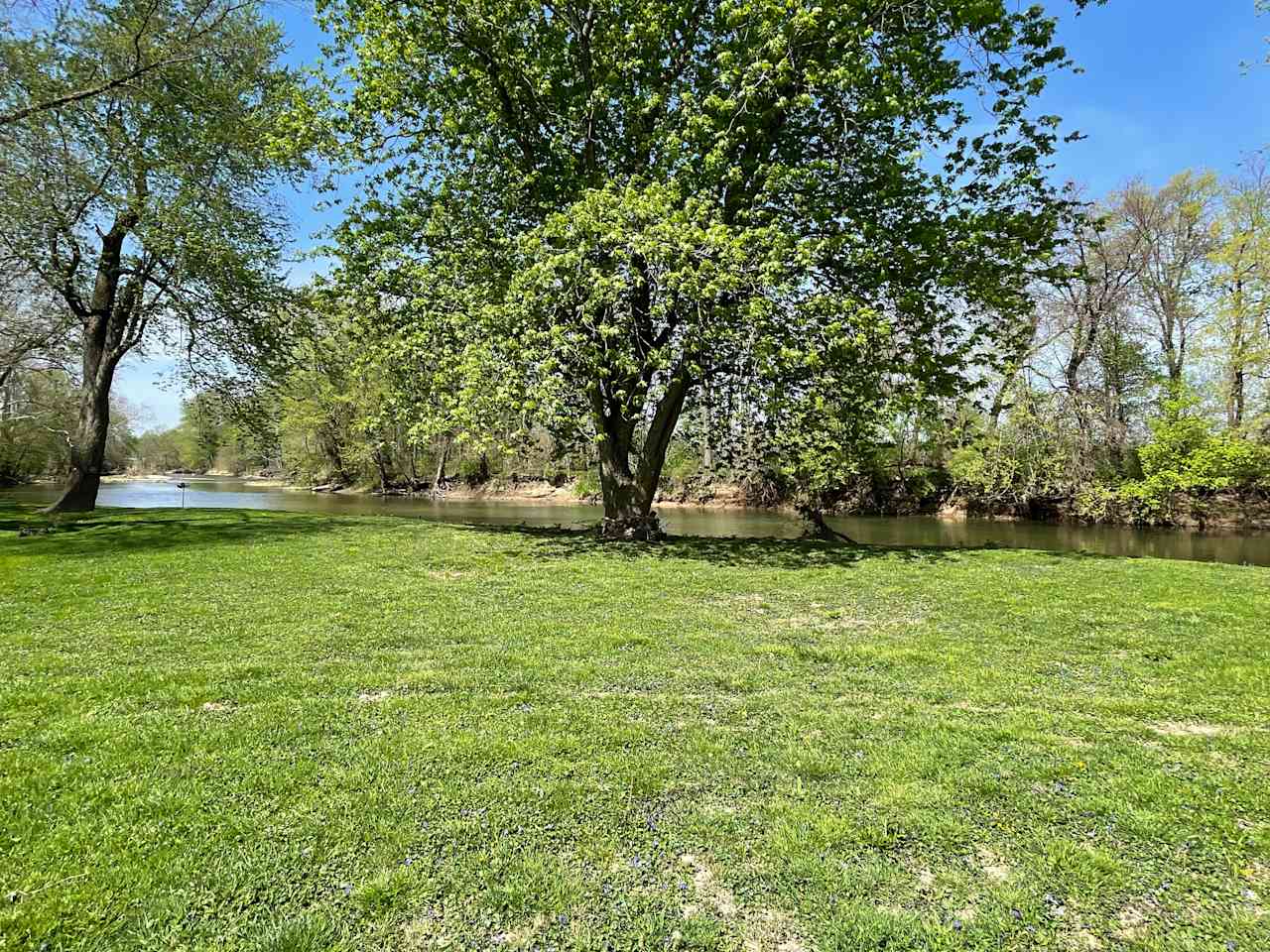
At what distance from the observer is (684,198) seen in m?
12.3

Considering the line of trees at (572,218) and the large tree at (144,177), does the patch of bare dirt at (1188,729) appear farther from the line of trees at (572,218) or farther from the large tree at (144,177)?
the large tree at (144,177)

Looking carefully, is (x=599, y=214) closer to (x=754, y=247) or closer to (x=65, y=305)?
(x=754, y=247)

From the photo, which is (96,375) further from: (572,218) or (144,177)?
(572,218)

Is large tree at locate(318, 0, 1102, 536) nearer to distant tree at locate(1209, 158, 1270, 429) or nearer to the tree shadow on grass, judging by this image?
the tree shadow on grass

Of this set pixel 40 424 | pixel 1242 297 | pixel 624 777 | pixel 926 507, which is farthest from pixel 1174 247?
pixel 40 424

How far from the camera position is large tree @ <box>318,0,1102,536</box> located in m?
11.1

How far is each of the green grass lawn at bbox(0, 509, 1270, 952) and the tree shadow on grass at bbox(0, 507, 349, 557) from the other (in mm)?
4059

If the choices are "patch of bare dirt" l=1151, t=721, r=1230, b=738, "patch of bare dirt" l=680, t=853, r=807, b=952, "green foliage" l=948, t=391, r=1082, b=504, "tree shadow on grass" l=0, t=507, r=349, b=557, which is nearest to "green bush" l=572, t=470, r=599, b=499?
"green foliage" l=948, t=391, r=1082, b=504

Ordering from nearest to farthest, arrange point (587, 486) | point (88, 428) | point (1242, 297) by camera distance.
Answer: point (88, 428), point (1242, 297), point (587, 486)

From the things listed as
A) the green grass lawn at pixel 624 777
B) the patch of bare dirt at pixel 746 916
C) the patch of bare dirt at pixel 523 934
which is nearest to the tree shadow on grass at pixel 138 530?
the green grass lawn at pixel 624 777

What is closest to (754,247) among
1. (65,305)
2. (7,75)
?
(7,75)

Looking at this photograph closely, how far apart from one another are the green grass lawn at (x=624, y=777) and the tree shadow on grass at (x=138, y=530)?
406cm

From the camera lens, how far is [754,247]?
36.7 feet

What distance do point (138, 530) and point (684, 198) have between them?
1313 cm
